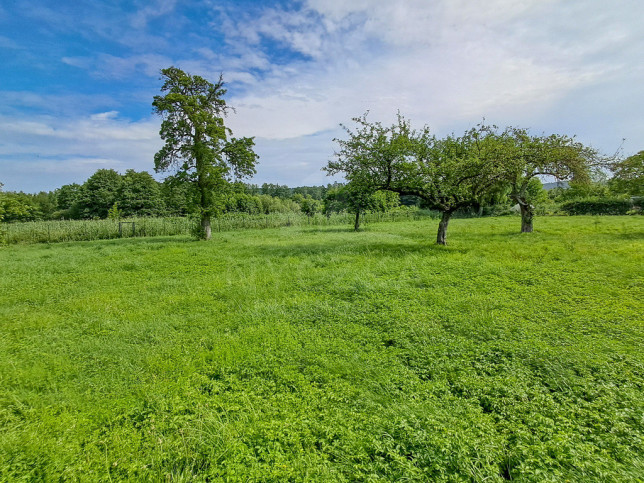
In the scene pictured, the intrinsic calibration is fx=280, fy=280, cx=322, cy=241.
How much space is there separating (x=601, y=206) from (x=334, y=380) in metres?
43.8

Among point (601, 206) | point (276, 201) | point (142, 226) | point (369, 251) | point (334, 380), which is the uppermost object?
point (276, 201)

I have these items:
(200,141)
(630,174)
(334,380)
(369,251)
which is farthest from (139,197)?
(630,174)

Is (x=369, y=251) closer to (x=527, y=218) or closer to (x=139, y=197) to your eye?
(x=527, y=218)

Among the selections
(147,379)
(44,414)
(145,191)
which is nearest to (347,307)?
(147,379)

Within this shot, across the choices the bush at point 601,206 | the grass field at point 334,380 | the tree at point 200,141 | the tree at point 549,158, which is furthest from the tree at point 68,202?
the bush at point 601,206

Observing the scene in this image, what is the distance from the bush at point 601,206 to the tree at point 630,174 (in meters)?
20.1

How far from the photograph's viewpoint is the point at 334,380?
4.45 m

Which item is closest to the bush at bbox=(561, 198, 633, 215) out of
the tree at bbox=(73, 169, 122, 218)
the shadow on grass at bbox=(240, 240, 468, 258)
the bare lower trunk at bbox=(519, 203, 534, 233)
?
the bare lower trunk at bbox=(519, 203, 534, 233)

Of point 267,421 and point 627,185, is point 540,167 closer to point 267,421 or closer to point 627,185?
point 627,185

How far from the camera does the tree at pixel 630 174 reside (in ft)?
53.9

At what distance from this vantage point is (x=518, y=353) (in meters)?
4.81

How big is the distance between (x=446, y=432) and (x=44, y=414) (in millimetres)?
5352

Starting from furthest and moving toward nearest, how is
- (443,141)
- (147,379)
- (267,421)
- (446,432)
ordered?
(443,141), (147,379), (267,421), (446,432)

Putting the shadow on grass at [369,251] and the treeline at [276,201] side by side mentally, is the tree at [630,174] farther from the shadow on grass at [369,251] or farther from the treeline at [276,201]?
the shadow on grass at [369,251]
